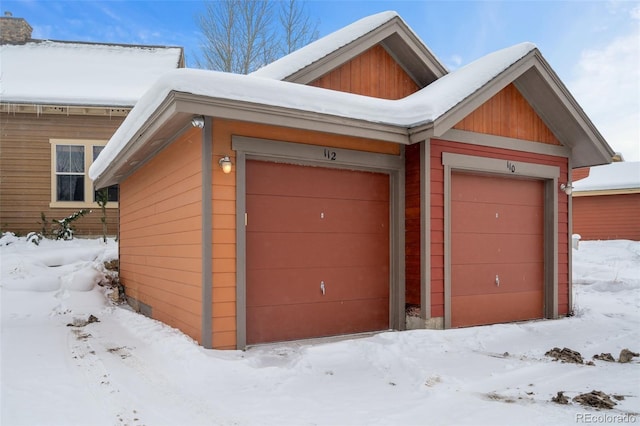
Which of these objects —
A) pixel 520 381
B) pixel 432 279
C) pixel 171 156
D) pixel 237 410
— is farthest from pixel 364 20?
pixel 237 410

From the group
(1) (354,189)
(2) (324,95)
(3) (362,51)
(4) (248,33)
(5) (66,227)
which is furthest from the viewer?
(4) (248,33)

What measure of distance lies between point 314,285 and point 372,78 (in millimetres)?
3573

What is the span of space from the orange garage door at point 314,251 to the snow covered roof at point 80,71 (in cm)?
782

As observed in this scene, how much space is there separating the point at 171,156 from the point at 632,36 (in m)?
10.1

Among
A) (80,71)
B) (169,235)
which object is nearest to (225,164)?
(169,235)

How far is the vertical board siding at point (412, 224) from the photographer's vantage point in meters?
6.08

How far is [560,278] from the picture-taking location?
24.2ft

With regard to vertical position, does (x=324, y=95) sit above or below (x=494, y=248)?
Answer: above

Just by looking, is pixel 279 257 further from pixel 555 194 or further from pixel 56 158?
pixel 56 158

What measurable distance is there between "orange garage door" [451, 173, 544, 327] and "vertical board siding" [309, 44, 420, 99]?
1.96 m

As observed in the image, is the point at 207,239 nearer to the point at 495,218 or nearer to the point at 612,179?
the point at 495,218

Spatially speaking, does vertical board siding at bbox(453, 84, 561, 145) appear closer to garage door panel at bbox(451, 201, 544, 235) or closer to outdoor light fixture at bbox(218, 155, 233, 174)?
garage door panel at bbox(451, 201, 544, 235)

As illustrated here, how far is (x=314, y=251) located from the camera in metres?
5.73

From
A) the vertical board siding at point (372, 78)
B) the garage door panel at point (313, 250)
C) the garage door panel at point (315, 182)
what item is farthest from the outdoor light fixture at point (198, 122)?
the vertical board siding at point (372, 78)
